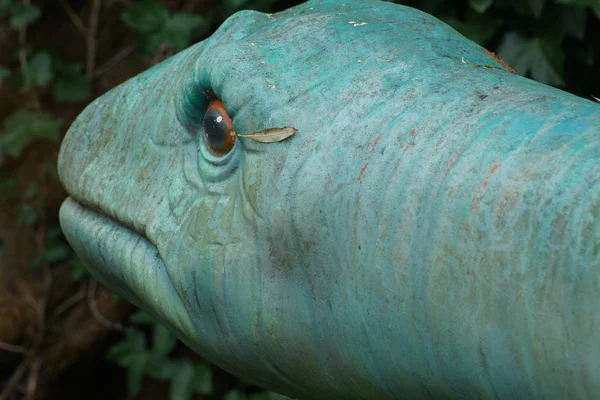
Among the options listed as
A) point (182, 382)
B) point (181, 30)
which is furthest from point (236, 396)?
point (181, 30)

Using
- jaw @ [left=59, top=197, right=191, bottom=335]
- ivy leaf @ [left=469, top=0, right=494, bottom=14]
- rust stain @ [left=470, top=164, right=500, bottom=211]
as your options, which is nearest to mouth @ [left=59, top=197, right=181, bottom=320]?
jaw @ [left=59, top=197, right=191, bottom=335]

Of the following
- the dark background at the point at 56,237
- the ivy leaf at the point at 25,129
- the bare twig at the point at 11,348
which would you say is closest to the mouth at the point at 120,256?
the dark background at the point at 56,237

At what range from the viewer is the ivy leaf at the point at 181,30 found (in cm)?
240

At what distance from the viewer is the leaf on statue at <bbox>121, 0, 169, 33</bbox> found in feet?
8.07

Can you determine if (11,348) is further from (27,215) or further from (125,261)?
(125,261)

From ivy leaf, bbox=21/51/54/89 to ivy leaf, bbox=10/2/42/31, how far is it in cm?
11

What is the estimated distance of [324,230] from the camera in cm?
91

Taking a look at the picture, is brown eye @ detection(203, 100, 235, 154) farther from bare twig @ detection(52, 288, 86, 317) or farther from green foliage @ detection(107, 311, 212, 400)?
bare twig @ detection(52, 288, 86, 317)

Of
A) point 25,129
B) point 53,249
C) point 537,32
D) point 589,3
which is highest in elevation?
point 589,3

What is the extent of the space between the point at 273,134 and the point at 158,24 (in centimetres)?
159

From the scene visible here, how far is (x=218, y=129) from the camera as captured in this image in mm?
1081

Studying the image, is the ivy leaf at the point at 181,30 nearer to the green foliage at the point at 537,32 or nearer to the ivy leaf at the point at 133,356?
the green foliage at the point at 537,32

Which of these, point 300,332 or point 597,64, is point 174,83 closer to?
point 300,332

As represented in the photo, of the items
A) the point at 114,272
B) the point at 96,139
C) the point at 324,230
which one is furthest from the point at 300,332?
the point at 96,139
